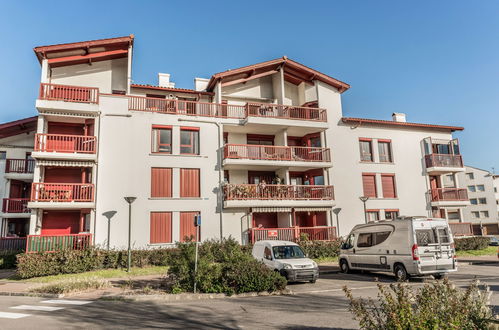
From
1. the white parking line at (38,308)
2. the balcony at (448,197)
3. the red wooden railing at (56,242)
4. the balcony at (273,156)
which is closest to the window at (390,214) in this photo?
the balcony at (448,197)

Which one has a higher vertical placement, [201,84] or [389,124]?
[201,84]

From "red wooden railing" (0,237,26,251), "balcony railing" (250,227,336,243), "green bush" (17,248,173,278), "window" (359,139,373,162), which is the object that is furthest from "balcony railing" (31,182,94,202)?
"window" (359,139,373,162)

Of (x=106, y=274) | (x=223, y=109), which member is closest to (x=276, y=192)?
(x=223, y=109)

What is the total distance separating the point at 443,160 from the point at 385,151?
5.21 meters

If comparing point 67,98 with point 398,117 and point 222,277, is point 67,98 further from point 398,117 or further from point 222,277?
point 398,117

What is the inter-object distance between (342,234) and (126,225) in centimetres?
1466

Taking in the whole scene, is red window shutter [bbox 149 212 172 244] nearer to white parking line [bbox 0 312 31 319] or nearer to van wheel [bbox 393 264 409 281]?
white parking line [bbox 0 312 31 319]

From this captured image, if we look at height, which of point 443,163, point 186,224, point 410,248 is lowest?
point 410,248

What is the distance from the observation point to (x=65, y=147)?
66.9 feet

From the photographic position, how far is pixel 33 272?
1628 centimetres

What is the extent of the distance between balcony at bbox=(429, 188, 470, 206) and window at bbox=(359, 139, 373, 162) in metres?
5.95

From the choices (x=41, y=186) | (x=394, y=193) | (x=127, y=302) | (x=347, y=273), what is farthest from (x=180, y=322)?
(x=394, y=193)

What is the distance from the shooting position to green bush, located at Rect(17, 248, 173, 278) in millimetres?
16328

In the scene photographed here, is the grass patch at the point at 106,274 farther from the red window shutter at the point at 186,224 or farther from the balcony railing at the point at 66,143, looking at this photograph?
the balcony railing at the point at 66,143
